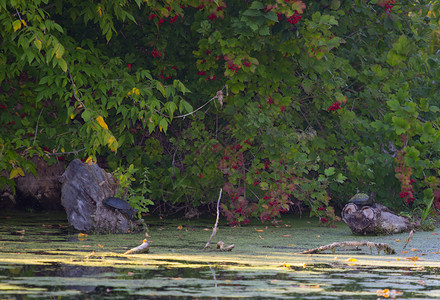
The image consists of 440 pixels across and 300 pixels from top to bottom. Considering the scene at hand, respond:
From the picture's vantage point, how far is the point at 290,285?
4559 mm

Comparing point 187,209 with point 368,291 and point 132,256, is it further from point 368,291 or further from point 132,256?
point 368,291

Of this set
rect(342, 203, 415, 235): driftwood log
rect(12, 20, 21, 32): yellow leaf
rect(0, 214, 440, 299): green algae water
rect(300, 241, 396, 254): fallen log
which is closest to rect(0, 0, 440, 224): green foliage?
rect(12, 20, 21, 32): yellow leaf

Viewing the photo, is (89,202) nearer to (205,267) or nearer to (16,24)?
(16,24)

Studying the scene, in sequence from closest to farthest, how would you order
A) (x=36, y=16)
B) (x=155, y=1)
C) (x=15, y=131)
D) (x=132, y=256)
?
(x=132, y=256) < (x=36, y=16) < (x=155, y=1) < (x=15, y=131)

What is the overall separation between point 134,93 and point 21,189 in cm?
356

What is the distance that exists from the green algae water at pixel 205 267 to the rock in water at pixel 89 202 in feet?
0.68

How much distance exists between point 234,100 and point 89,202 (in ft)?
7.41

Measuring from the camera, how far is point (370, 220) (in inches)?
340

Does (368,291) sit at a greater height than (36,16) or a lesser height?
lesser

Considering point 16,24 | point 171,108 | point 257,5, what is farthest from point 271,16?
point 16,24

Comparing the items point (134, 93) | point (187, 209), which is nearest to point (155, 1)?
point (134, 93)

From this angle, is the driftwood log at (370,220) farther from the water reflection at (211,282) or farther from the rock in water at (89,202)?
the water reflection at (211,282)

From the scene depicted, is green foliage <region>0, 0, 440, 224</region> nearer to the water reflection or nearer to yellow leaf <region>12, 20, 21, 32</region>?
yellow leaf <region>12, 20, 21, 32</region>

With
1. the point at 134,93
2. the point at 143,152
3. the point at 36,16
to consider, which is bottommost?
the point at 143,152
